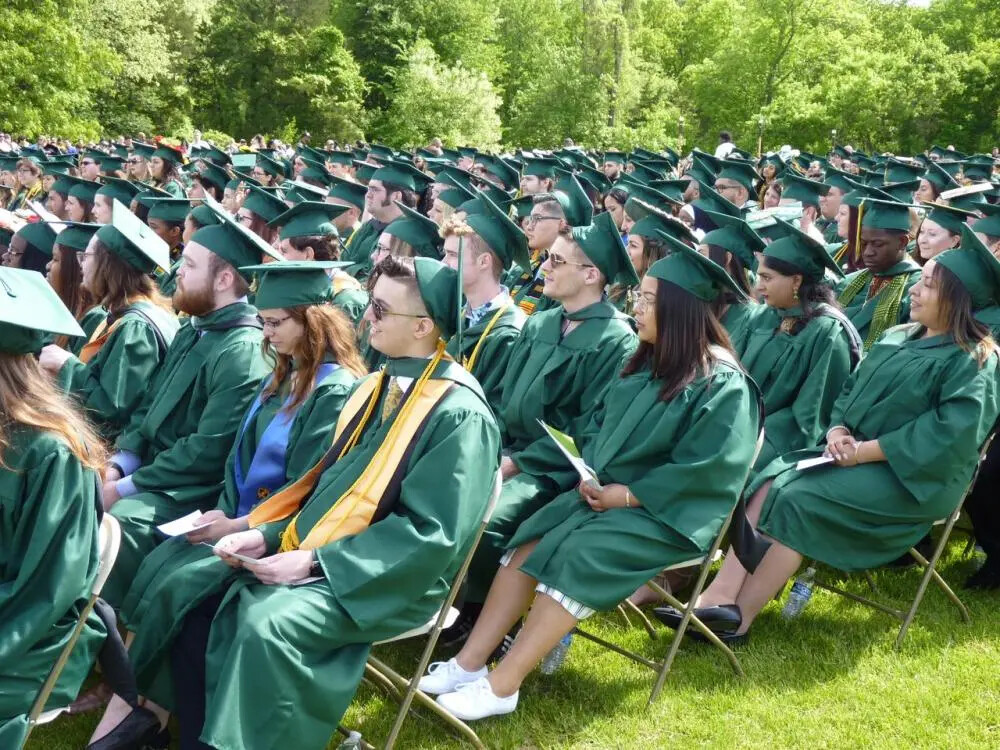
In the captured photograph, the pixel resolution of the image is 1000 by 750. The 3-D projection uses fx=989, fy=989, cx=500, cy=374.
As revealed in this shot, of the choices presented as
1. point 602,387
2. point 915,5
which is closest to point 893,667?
point 602,387

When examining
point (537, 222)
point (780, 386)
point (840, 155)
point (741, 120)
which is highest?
point (537, 222)

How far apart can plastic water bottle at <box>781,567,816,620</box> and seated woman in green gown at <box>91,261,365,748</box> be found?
7.49 feet

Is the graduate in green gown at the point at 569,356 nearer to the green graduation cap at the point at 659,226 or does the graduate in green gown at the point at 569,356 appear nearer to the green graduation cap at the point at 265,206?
the green graduation cap at the point at 659,226

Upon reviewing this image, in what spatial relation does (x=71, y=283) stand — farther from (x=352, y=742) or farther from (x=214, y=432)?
(x=352, y=742)

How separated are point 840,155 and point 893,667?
15.0 m

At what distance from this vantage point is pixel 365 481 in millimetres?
3318

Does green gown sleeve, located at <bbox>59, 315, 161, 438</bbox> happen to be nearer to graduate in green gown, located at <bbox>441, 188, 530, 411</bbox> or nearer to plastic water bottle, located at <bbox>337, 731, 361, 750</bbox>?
graduate in green gown, located at <bbox>441, 188, 530, 411</bbox>

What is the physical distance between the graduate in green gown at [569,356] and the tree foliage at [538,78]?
30.5m

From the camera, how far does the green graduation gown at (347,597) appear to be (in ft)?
9.49

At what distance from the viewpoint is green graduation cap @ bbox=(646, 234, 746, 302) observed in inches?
155

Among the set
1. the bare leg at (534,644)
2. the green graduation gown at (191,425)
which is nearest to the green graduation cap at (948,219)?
the bare leg at (534,644)

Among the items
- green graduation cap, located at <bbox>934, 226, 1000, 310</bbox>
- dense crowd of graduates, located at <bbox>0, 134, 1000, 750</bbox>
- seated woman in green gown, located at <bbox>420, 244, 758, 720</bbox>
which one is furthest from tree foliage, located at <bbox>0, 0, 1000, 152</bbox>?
seated woman in green gown, located at <bbox>420, 244, 758, 720</bbox>

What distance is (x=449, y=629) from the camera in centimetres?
445

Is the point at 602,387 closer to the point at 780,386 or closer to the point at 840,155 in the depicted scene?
the point at 780,386
